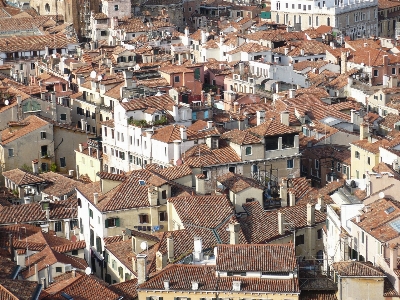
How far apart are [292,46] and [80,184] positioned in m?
44.1

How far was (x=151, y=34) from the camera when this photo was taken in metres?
114

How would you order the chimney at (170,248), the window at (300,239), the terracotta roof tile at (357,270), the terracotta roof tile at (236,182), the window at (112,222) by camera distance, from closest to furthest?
the terracotta roof tile at (357,270), the chimney at (170,248), the window at (300,239), the window at (112,222), the terracotta roof tile at (236,182)

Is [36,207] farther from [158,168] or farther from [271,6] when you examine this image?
[271,6]

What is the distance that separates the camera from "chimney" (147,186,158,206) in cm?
5856

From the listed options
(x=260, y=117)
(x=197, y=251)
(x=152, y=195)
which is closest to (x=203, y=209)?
(x=152, y=195)

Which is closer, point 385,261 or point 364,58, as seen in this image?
point 385,261

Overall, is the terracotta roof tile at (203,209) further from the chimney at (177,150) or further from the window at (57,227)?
the chimney at (177,150)

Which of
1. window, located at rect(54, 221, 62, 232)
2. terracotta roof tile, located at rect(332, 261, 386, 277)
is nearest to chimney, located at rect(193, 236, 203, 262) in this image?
terracotta roof tile, located at rect(332, 261, 386, 277)

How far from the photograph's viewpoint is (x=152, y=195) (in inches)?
2308

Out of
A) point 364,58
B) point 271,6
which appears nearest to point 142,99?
point 364,58

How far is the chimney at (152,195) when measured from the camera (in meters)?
58.6

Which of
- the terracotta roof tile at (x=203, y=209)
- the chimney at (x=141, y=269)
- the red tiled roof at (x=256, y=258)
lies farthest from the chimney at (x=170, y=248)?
the terracotta roof tile at (x=203, y=209)

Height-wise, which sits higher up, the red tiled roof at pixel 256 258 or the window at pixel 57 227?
the red tiled roof at pixel 256 258

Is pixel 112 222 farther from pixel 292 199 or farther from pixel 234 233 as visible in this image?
pixel 292 199
